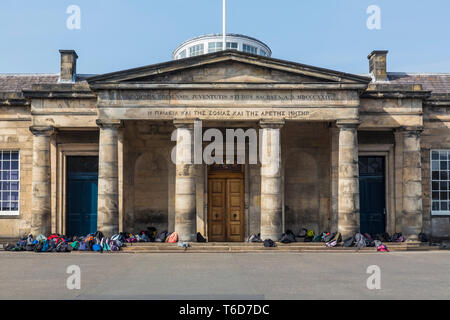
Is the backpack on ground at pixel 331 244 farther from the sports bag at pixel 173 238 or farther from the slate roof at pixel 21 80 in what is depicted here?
the slate roof at pixel 21 80

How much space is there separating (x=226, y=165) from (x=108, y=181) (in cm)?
527

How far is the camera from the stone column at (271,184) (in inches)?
670

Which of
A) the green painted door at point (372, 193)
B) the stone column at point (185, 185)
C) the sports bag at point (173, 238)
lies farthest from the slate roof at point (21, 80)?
the green painted door at point (372, 193)

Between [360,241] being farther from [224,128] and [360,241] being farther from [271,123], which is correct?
[224,128]

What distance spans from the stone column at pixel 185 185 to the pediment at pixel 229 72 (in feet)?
5.80

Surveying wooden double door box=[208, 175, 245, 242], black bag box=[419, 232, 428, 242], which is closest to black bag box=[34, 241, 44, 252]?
wooden double door box=[208, 175, 245, 242]

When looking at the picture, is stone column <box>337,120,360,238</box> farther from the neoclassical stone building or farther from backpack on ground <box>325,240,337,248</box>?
backpack on ground <box>325,240,337,248</box>

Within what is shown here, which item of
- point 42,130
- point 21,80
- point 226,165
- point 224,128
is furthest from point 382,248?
point 21,80

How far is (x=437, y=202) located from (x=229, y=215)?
8.84 metres

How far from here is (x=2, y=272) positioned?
1119 centimetres

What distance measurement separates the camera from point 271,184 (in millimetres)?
17109

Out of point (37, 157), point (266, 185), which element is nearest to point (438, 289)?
point (266, 185)
